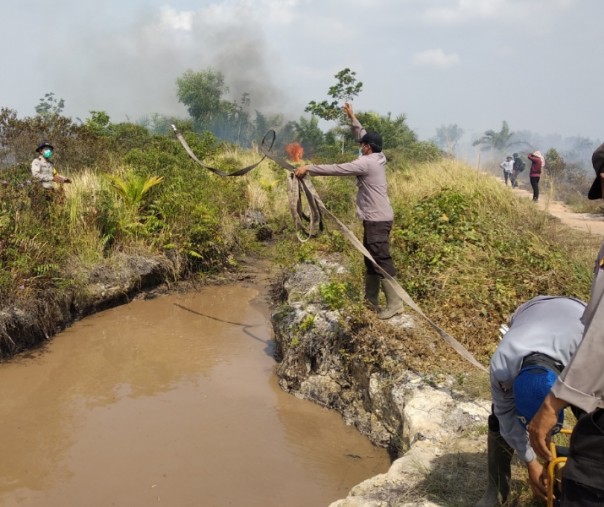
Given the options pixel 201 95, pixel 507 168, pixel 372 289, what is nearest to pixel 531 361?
pixel 372 289

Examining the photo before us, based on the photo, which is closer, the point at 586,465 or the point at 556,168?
the point at 586,465

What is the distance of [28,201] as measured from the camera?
6.65m

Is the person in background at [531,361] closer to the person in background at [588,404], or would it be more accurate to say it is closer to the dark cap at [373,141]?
the person in background at [588,404]

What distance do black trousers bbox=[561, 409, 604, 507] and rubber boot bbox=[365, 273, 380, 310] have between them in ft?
11.7

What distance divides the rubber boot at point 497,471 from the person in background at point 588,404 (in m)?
0.91

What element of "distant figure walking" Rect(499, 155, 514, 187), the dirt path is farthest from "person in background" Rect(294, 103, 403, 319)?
"distant figure walking" Rect(499, 155, 514, 187)

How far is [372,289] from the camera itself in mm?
5234

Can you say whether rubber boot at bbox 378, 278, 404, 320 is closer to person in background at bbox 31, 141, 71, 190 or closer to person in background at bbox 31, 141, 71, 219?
person in background at bbox 31, 141, 71, 219

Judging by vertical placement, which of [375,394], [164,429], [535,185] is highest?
[535,185]

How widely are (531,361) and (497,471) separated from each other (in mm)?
921

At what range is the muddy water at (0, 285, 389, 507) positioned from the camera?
3873mm

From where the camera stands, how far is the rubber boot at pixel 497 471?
254 centimetres

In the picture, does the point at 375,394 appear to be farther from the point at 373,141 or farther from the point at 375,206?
the point at 373,141

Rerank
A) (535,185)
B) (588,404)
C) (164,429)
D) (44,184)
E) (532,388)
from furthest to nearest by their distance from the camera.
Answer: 1. (535,185)
2. (44,184)
3. (164,429)
4. (532,388)
5. (588,404)
